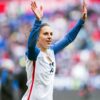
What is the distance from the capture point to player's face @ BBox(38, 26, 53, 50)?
900cm

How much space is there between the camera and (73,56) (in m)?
19.6

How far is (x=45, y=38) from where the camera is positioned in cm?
900

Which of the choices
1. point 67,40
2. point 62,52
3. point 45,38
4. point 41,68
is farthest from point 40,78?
point 62,52

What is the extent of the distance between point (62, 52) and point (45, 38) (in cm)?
1096

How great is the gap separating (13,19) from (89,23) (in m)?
2.81

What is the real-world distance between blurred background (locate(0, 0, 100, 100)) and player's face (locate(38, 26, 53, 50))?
482 cm

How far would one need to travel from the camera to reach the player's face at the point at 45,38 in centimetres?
900

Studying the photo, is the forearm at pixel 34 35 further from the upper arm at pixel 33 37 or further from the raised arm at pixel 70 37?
the raised arm at pixel 70 37

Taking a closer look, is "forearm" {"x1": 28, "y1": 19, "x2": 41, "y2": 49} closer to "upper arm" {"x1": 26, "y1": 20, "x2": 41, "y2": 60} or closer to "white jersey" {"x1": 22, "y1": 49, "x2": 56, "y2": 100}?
"upper arm" {"x1": 26, "y1": 20, "x2": 41, "y2": 60}

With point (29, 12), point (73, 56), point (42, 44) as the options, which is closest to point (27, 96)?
point (42, 44)

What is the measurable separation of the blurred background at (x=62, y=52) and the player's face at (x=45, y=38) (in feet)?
15.8

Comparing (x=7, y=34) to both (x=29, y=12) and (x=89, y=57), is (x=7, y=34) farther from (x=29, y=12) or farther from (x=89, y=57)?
(x=89, y=57)

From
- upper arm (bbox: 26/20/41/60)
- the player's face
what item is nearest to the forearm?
upper arm (bbox: 26/20/41/60)

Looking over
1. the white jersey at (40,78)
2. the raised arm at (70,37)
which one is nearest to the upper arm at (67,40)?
the raised arm at (70,37)
